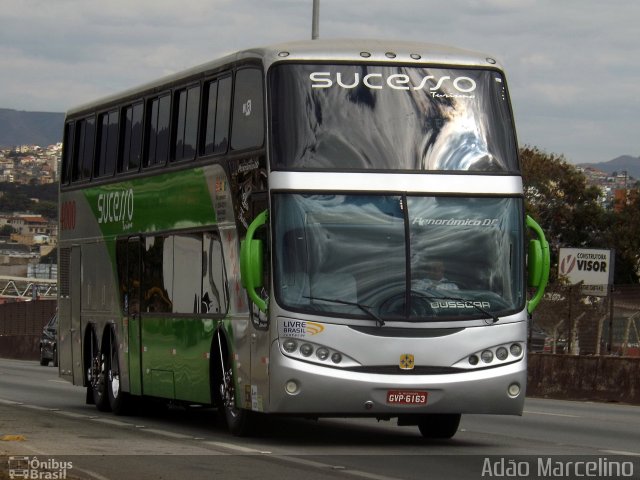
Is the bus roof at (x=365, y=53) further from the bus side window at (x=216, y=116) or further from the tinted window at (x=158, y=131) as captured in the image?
the tinted window at (x=158, y=131)

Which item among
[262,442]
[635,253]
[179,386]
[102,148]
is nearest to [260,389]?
[262,442]

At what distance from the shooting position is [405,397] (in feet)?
53.4

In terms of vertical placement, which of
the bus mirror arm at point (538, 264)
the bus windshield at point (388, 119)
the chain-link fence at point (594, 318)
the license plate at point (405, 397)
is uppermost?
the bus windshield at point (388, 119)

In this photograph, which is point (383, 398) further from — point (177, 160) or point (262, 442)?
point (177, 160)

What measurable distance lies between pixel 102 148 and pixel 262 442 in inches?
310

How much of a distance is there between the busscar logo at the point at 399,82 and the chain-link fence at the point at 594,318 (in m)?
13.2

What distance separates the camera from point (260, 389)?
660 inches

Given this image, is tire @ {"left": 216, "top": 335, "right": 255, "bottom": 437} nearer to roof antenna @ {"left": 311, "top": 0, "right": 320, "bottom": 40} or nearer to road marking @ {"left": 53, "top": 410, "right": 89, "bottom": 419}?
road marking @ {"left": 53, "top": 410, "right": 89, "bottom": 419}

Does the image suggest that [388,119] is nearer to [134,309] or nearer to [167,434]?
[167,434]

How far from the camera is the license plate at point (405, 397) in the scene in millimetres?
16266

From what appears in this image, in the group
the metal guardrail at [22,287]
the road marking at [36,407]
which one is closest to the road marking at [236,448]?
the road marking at [36,407]

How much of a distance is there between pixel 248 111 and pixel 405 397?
11.7ft

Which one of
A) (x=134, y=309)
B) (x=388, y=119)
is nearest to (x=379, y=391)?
(x=388, y=119)

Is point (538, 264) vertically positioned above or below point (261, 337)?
above
